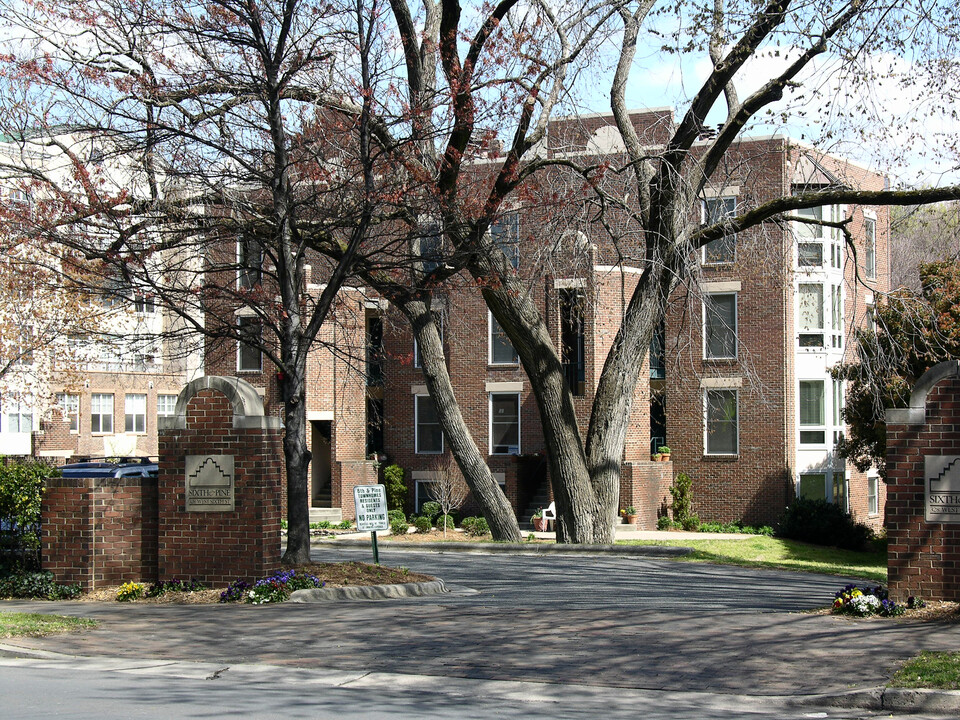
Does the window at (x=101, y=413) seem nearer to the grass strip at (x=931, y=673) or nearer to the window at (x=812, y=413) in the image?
the window at (x=812, y=413)

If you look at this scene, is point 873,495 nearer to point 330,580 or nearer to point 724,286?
point 724,286

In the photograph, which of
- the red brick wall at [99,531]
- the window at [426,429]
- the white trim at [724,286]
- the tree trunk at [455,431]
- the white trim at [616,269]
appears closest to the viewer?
the red brick wall at [99,531]

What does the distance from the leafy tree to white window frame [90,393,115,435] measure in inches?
1254

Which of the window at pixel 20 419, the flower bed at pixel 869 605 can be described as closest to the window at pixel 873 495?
the flower bed at pixel 869 605

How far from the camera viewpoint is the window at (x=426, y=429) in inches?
1537

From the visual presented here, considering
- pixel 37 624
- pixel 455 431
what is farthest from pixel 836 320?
pixel 37 624

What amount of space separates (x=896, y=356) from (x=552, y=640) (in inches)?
637

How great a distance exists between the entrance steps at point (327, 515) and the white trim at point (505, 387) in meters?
6.77

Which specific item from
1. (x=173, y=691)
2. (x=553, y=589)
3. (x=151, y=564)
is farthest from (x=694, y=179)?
(x=173, y=691)

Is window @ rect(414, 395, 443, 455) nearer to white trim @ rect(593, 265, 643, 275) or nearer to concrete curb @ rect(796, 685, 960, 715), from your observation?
white trim @ rect(593, 265, 643, 275)

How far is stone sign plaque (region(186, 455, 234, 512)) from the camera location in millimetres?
14141

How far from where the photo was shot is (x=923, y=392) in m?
12.1

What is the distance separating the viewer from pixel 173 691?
8883 millimetres

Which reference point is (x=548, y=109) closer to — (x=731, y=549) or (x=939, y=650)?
(x=731, y=549)
